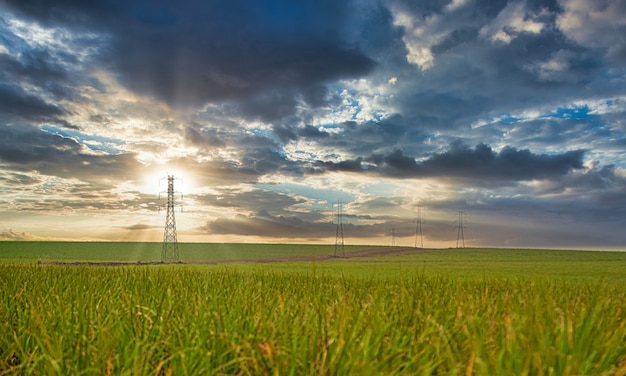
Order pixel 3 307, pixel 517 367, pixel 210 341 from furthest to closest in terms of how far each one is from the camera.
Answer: pixel 3 307 < pixel 210 341 < pixel 517 367

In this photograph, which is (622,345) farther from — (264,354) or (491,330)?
(264,354)

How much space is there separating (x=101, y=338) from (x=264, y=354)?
1.36 metres

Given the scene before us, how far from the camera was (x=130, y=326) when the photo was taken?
4.02m

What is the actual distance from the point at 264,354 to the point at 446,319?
2.12 m

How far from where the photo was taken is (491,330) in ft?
12.1

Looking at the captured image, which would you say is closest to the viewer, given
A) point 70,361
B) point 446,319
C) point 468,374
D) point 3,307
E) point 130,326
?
point 468,374

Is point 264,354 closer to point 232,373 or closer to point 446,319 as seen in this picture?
A: point 232,373

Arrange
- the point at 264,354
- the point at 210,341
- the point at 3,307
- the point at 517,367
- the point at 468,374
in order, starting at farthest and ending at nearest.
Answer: the point at 3,307 < the point at 210,341 < the point at 264,354 < the point at 517,367 < the point at 468,374

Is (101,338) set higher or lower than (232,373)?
higher

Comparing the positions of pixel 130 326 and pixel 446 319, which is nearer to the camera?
pixel 130 326

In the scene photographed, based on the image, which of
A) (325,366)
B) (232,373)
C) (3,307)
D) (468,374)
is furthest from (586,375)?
(3,307)

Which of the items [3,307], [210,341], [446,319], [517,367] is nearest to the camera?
[517,367]

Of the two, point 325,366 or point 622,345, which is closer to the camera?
point 325,366

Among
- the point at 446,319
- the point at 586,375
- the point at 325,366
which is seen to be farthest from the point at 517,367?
the point at 446,319
